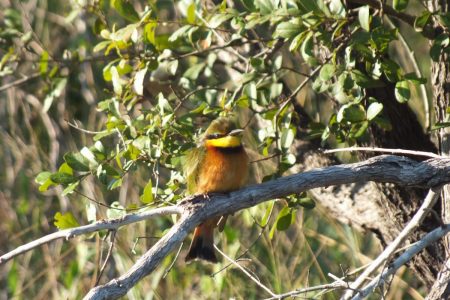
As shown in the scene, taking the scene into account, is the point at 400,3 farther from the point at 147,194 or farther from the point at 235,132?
the point at 147,194

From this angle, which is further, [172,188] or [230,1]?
[230,1]

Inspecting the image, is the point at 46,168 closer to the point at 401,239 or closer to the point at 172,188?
the point at 172,188

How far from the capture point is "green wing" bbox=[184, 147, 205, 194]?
10.3ft

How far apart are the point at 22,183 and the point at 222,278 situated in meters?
1.88

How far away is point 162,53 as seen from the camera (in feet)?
11.3

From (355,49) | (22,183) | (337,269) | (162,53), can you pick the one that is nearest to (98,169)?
(162,53)

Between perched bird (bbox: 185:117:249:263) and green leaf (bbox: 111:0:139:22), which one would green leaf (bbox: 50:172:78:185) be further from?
green leaf (bbox: 111:0:139:22)

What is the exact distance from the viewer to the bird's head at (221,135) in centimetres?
332

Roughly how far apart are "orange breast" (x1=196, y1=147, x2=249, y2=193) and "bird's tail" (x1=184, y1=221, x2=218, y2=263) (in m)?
0.28

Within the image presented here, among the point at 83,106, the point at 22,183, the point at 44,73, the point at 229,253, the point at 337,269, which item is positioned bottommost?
the point at 337,269

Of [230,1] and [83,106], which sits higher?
[230,1]

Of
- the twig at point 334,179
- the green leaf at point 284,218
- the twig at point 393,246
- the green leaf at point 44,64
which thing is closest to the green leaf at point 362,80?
the twig at point 334,179

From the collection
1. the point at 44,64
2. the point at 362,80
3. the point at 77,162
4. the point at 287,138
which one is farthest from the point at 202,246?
the point at 44,64

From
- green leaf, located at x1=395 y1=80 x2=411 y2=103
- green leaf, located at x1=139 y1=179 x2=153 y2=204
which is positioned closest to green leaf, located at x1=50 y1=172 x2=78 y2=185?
green leaf, located at x1=139 y1=179 x2=153 y2=204
